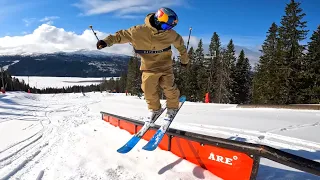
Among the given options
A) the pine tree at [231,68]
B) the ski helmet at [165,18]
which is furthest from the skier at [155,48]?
the pine tree at [231,68]

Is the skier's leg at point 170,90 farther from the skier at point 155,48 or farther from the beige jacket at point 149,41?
the beige jacket at point 149,41

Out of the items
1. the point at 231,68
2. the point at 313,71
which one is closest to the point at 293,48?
the point at 313,71

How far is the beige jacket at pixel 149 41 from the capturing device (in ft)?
15.2

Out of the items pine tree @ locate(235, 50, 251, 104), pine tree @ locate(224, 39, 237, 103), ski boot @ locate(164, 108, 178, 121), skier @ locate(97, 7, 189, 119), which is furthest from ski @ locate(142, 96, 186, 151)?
pine tree @ locate(235, 50, 251, 104)

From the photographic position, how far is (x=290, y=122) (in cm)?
854

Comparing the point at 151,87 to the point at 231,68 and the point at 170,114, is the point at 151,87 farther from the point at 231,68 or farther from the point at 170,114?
the point at 231,68

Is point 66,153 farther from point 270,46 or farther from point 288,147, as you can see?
point 270,46

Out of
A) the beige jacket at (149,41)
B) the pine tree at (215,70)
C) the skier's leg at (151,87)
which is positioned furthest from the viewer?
the pine tree at (215,70)

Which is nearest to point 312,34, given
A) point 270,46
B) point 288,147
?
point 270,46

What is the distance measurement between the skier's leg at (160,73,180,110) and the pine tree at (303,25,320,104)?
97.3 ft

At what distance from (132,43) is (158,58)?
22.8 inches

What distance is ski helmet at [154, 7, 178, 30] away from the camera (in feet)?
14.4

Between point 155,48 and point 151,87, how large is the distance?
75 cm

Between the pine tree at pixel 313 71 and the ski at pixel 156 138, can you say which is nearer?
the ski at pixel 156 138
